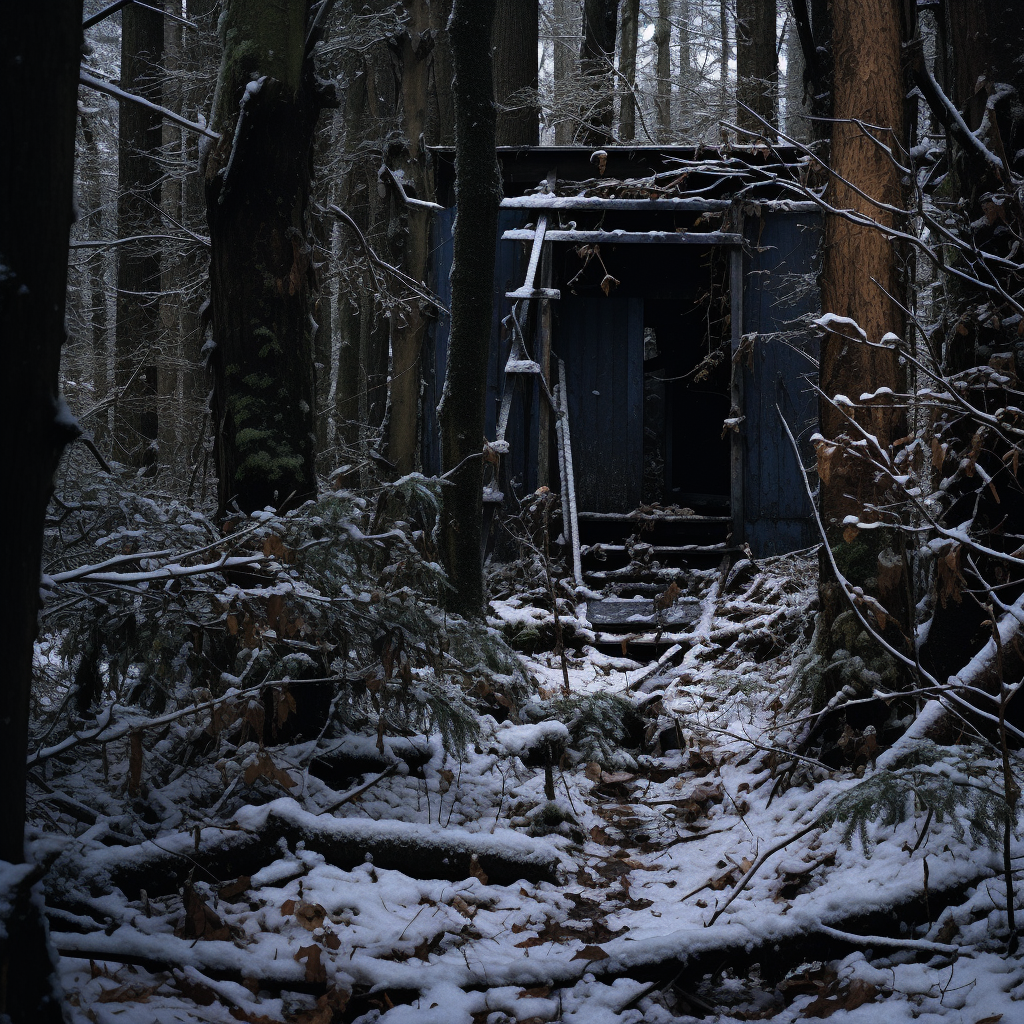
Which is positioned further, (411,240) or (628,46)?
(628,46)

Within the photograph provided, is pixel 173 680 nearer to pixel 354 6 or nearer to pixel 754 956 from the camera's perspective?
pixel 754 956

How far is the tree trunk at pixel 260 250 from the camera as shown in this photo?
15.6ft

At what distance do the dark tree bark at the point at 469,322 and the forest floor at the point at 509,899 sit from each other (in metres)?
1.69

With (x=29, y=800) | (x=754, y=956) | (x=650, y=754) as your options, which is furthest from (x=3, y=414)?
(x=650, y=754)

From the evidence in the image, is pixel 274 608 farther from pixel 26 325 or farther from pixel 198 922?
pixel 26 325

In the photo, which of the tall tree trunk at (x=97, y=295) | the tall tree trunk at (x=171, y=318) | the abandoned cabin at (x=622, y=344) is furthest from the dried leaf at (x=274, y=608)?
the tall tree trunk at (x=171, y=318)

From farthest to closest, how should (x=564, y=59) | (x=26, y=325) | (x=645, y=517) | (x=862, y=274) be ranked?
(x=564, y=59)
(x=645, y=517)
(x=862, y=274)
(x=26, y=325)

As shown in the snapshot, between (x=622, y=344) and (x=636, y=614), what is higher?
(x=622, y=344)

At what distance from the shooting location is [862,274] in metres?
5.12

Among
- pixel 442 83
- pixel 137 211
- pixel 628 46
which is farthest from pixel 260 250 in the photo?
pixel 628 46

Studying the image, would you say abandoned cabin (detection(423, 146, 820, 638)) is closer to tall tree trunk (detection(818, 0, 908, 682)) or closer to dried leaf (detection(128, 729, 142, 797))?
tall tree trunk (detection(818, 0, 908, 682))

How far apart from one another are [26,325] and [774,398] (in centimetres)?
959

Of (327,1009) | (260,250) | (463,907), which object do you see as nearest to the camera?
(327,1009)

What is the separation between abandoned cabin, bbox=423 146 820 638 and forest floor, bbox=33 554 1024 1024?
419 centimetres
